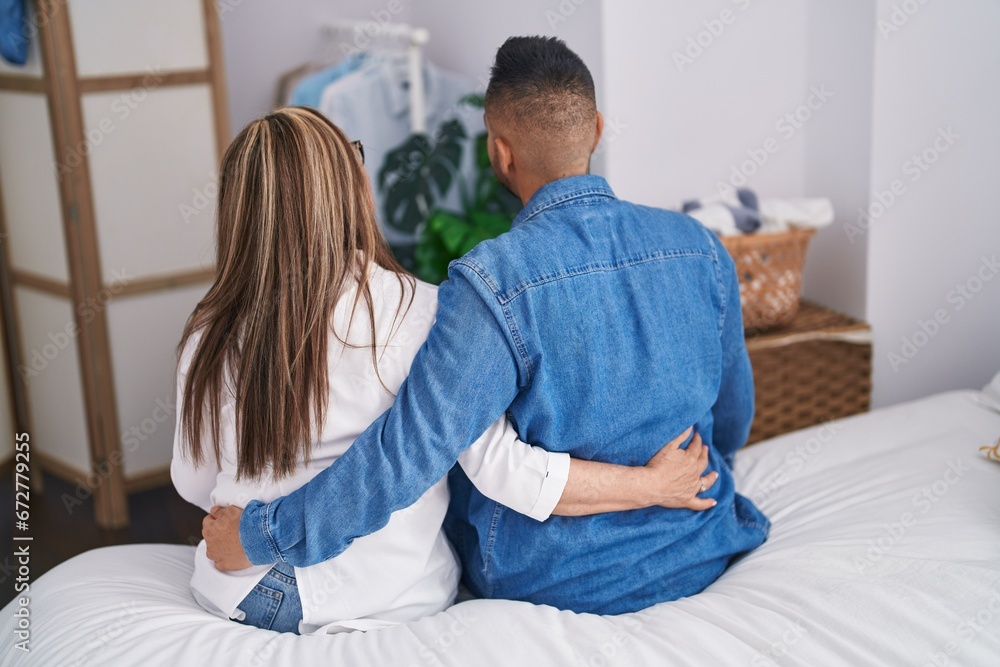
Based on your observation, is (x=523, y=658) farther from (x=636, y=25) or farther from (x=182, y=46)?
(x=182, y=46)

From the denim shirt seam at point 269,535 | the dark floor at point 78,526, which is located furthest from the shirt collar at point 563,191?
the dark floor at point 78,526

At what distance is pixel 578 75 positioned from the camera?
4.31 ft

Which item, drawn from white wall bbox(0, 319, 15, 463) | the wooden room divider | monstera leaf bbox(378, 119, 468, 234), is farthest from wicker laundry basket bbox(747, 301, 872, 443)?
white wall bbox(0, 319, 15, 463)

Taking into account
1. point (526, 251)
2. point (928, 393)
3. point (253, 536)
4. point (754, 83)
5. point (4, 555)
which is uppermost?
point (754, 83)

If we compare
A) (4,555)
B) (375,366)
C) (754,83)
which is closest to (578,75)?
(375,366)

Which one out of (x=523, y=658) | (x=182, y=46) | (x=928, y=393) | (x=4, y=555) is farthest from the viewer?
(x=182, y=46)

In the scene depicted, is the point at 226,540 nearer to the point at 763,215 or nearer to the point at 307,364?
the point at 307,364

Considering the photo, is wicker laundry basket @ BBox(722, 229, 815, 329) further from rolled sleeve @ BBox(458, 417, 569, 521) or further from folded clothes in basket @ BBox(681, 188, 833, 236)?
rolled sleeve @ BBox(458, 417, 569, 521)

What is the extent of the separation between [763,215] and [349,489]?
128 cm

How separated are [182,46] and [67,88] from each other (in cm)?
33

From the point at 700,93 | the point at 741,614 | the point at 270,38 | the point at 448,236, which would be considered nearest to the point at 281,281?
the point at 741,614

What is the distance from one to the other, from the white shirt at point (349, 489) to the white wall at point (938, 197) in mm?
1246

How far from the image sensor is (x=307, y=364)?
1268 mm

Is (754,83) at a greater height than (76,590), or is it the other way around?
(754,83)
